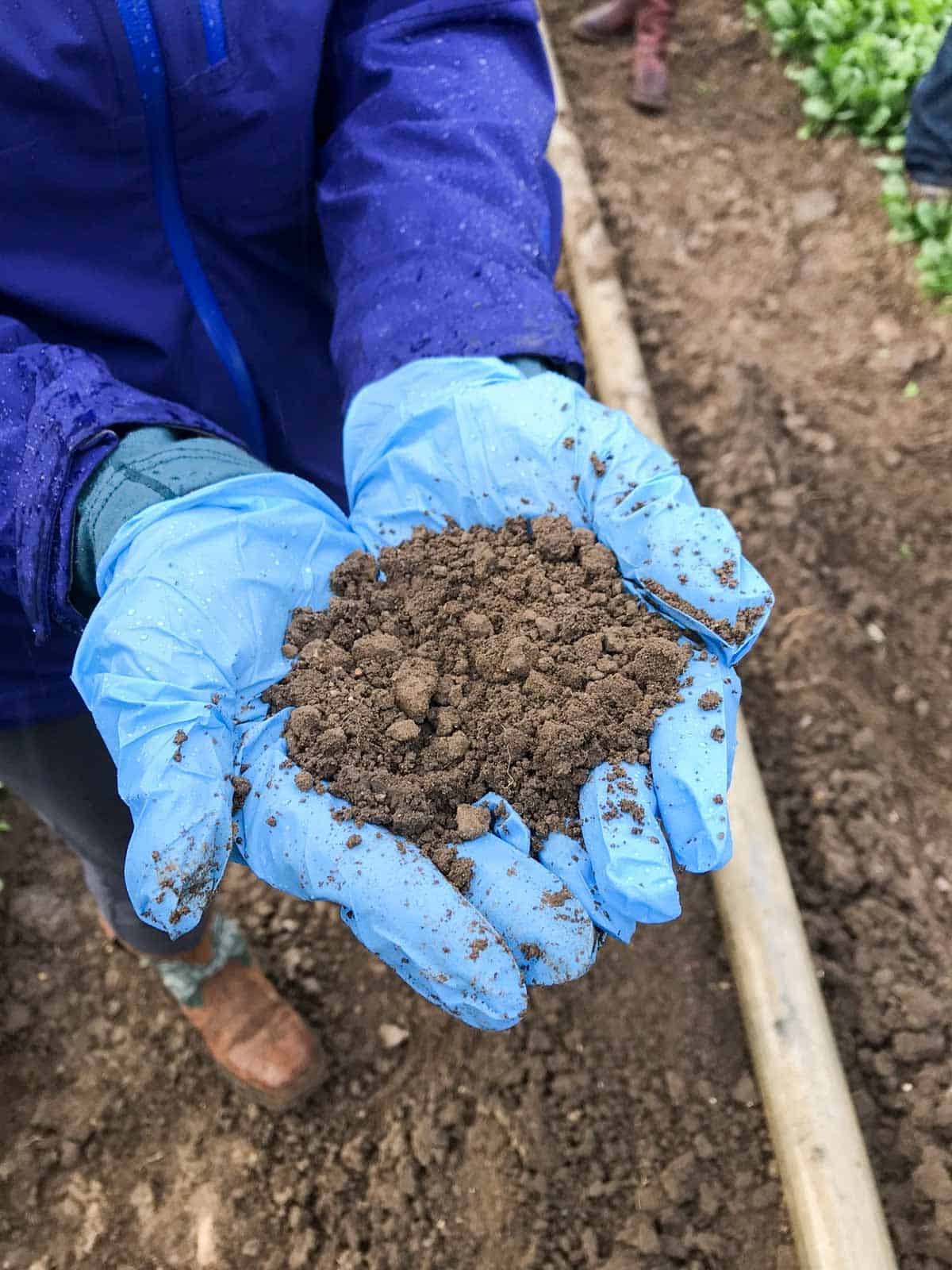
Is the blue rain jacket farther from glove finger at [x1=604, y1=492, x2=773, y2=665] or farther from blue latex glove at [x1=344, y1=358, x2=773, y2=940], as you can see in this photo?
glove finger at [x1=604, y1=492, x2=773, y2=665]

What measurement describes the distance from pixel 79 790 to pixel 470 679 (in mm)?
858

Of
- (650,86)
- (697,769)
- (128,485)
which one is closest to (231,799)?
(128,485)

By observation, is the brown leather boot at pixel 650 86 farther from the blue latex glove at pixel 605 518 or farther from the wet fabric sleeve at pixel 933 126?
the blue latex glove at pixel 605 518

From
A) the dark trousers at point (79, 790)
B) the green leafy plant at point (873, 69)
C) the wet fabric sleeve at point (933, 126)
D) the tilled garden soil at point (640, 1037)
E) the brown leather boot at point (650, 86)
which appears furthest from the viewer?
the brown leather boot at point (650, 86)

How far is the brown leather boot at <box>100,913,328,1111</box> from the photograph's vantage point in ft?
7.54

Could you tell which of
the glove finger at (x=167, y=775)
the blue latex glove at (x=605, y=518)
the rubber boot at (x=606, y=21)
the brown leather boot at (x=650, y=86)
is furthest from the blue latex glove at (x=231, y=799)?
the rubber boot at (x=606, y=21)

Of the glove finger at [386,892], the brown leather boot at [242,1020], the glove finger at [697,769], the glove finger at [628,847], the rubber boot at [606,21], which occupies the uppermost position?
the rubber boot at [606,21]

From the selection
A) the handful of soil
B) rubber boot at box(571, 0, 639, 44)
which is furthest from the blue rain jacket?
rubber boot at box(571, 0, 639, 44)

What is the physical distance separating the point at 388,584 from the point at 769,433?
177 centimetres

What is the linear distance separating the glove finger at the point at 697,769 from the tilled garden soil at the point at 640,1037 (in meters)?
0.99

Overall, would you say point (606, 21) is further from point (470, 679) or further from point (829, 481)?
point (470, 679)

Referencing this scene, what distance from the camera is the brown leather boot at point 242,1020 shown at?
230cm

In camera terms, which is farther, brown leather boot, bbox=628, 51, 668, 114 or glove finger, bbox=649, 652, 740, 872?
brown leather boot, bbox=628, 51, 668, 114

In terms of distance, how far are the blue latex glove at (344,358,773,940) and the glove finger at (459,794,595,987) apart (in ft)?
0.13
